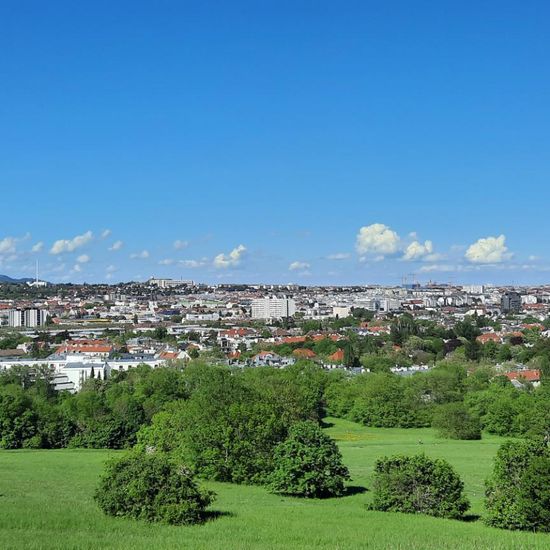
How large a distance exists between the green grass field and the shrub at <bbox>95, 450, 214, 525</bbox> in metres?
0.55

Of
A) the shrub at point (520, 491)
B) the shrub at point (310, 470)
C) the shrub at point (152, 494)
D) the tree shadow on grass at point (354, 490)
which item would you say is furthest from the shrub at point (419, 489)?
the shrub at point (152, 494)

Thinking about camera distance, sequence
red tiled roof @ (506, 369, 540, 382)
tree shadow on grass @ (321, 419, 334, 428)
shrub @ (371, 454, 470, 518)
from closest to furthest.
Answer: shrub @ (371, 454, 470, 518)
tree shadow on grass @ (321, 419, 334, 428)
red tiled roof @ (506, 369, 540, 382)

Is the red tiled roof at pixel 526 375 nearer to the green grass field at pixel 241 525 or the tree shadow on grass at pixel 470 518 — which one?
the green grass field at pixel 241 525

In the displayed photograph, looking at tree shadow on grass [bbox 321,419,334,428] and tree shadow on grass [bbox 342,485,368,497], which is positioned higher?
tree shadow on grass [bbox 342,485,368,497]

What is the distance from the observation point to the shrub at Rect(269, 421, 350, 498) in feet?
95.3

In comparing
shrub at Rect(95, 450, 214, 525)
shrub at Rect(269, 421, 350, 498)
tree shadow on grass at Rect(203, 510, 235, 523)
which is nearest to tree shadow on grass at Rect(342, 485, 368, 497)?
shrub at Rect(269, 421, 350, 498)

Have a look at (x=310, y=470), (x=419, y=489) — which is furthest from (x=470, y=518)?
(x=310, y=470)

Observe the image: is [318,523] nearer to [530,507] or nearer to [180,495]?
[180,495]

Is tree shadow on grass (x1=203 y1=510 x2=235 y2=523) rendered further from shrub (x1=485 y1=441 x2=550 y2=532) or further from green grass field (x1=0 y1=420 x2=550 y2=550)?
shrub (x1=485 y1=441 x2=550 y2=532)

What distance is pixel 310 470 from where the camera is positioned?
2922 centimetres

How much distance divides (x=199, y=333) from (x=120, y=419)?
116m

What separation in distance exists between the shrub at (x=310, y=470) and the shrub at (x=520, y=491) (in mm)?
6622

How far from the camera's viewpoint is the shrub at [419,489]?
2453 cm

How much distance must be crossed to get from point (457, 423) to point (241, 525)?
116 ft
